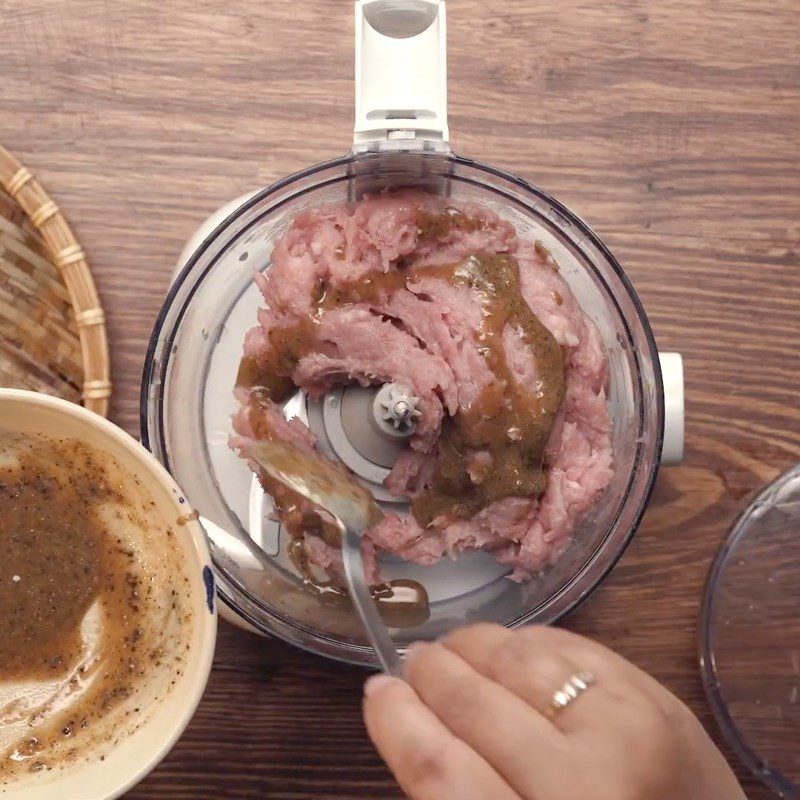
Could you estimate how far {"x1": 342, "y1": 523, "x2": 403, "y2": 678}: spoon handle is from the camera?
55cm

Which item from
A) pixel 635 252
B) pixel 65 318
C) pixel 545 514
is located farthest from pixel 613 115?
pixel 65 318

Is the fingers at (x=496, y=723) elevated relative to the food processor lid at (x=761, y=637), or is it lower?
elevated

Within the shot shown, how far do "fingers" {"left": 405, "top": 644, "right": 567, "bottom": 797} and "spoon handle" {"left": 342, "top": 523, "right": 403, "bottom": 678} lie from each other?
13 centimetres

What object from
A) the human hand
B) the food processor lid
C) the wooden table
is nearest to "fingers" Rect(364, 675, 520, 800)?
the human hand

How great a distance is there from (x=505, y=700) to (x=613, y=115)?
587 mm

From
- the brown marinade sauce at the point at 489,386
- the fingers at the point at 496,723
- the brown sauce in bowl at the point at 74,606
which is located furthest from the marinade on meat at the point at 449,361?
the fingers at the point at 496,723

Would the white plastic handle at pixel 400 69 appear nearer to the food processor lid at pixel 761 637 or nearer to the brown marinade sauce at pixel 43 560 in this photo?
the brown marinade sauce at pixel 43 560

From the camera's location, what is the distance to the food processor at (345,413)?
0.61 metres

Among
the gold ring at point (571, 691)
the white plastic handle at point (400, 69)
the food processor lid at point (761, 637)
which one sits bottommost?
the food processor lid at point (761, 637)

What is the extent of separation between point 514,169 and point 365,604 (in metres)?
0.43

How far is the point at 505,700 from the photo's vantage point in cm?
38

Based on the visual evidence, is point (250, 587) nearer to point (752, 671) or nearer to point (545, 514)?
point (545, 514)

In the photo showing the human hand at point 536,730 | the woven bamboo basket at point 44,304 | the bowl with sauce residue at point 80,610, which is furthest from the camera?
the woven bamboo basket at point 44,304

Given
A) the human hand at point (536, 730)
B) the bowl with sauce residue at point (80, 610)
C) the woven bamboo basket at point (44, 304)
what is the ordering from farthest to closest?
the woven bamboo basket at point (44, 304), the bowl with sauce residue at point (80, 610), the human hand at point (536, 730)
